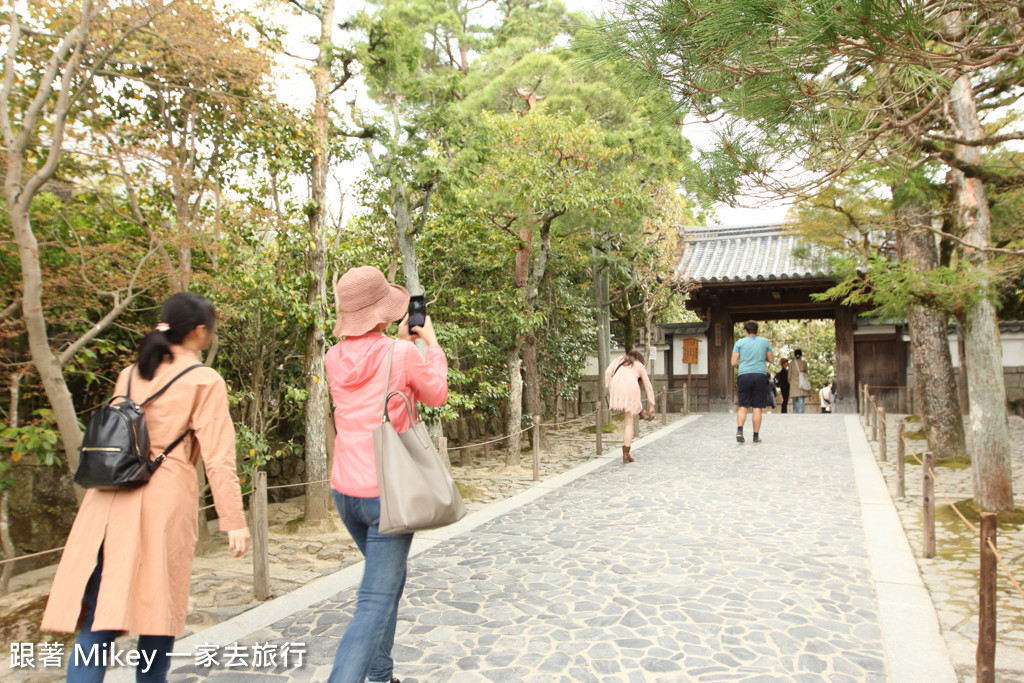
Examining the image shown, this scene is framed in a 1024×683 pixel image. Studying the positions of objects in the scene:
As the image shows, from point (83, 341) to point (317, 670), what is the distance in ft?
9.01

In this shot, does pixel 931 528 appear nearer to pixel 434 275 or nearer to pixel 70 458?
pixel 70 458

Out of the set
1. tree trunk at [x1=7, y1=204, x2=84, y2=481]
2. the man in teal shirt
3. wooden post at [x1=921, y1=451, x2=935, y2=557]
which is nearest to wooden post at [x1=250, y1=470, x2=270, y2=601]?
tree trunk at [x1=7, y1=204, x2=84, y2=481]

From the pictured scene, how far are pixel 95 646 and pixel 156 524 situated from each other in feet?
1.50

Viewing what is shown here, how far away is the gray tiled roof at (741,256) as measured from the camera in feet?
57.2

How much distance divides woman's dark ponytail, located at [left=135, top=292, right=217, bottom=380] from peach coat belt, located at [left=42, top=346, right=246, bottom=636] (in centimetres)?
4

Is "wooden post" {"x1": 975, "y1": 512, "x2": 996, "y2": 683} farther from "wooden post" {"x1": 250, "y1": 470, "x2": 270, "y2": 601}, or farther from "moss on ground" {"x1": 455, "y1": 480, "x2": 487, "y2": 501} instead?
"moss on ground" {"x1": 455, "y1": 480, "x2": 487, "y2": 501}

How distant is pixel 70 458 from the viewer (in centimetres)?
429

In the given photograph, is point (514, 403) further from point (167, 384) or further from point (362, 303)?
point (167, 384)

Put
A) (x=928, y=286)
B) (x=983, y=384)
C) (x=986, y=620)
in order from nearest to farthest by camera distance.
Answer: (x=986, y=620) < (x=928, y=286) < (x=983, y=384)

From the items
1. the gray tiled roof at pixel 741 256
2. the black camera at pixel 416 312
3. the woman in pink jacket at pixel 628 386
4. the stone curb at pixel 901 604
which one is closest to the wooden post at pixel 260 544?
the black camera at pixel 416 312

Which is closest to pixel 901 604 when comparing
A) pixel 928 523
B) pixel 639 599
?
pixel 928 523

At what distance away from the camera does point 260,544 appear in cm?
478

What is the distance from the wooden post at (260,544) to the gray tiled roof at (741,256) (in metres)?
13.9

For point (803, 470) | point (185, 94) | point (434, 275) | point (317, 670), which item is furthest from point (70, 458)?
point (803, 470)
